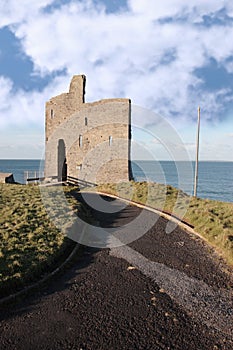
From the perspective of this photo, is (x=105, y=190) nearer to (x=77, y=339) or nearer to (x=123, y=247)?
(x=123, y=247)

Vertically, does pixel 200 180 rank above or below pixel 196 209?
below

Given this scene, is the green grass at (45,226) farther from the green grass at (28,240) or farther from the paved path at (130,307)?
the paved path at (130,307)

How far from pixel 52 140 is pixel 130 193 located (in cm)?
1124

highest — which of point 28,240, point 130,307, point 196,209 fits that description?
point 196,209

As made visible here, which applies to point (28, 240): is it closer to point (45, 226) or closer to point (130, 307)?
point (45, 226)

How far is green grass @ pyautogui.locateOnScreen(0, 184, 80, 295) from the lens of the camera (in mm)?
7012

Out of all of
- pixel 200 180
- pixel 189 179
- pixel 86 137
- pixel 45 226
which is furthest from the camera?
pixel 189 179

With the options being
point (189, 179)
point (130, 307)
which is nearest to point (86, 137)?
point (130, 307)

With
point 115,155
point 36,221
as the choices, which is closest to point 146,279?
point 36,221

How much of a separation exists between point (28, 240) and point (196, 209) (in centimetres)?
712

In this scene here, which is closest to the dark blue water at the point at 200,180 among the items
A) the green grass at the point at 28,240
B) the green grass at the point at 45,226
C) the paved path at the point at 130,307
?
the green grass at the point at 45,226

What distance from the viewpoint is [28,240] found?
8.88 m

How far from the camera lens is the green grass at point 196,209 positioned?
938 centimetres

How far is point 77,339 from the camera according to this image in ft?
16.3
